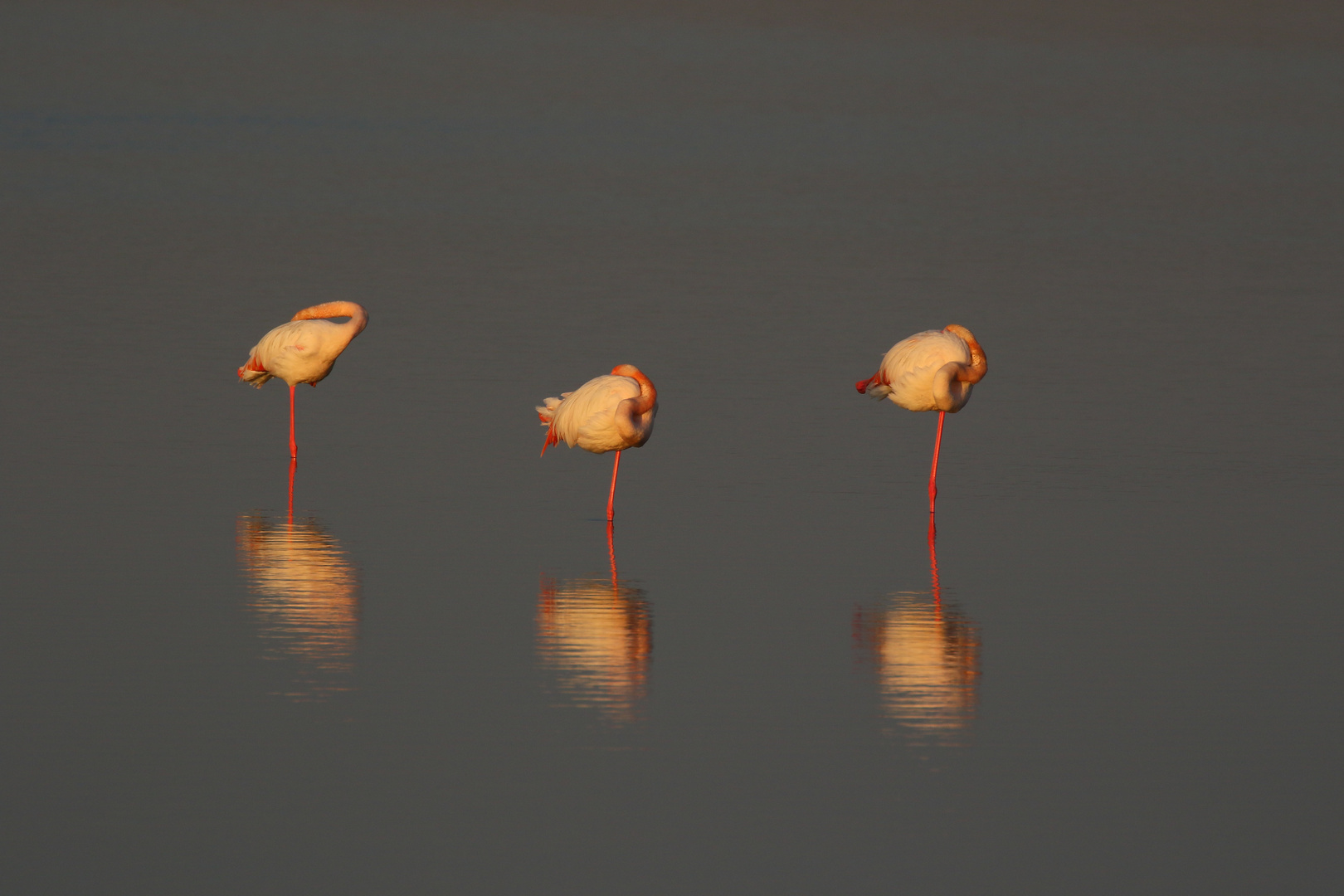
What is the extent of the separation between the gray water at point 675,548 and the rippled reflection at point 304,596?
26 millimetres

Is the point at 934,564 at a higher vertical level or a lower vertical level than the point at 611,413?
lower

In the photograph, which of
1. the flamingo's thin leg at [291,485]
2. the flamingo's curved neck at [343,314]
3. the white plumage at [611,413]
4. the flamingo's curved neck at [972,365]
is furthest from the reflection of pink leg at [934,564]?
the flamingo's curved neck at [343,314]

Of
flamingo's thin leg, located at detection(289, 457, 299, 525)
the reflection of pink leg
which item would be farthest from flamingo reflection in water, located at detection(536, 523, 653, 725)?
flamingo's thin leg, located at detection(289, 457, 299, 525)

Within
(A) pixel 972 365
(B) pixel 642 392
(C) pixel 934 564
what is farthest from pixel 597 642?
(A) pixel 972 365

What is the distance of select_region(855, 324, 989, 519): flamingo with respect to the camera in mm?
11359

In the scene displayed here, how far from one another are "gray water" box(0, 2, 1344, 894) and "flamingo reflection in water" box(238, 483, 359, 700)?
3 cm

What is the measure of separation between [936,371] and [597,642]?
430 cm

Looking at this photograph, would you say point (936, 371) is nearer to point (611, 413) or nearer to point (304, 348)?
point (611, 413)

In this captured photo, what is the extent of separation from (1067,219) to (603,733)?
62.3 feet

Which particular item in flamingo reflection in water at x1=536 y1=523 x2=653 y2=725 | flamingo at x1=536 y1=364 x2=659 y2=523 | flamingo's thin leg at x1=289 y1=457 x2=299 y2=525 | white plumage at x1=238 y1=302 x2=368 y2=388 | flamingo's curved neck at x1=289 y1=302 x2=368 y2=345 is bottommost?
flamingo reflection in water at x1=536 y1=523 x2=653 y2=725

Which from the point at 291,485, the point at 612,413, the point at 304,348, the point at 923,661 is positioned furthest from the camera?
the point at 304,348

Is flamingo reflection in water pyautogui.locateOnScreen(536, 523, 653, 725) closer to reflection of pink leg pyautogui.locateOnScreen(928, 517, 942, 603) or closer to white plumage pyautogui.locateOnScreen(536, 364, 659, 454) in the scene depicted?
reflection of pink leg pyautogui.locateOnScreen(928, 517, 942, 603)

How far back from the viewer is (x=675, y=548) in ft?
31.2

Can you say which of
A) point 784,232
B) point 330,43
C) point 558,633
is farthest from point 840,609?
point 330,43
